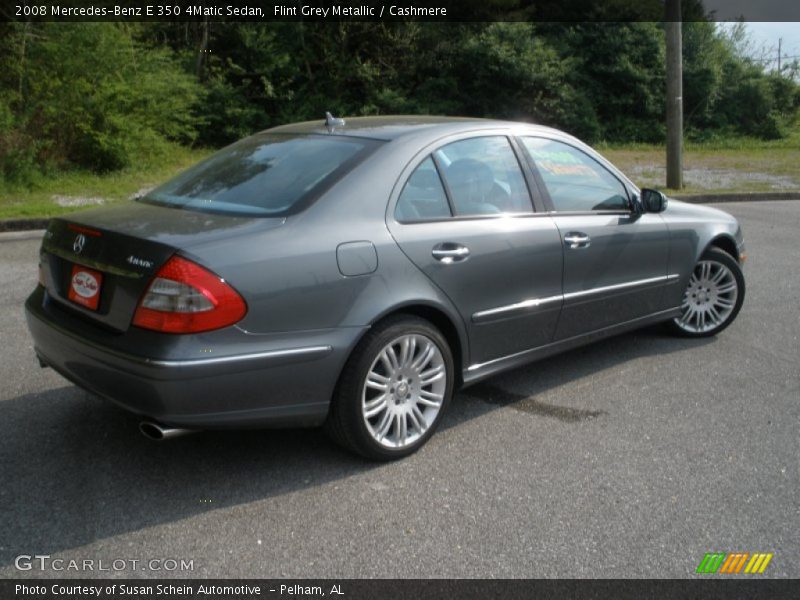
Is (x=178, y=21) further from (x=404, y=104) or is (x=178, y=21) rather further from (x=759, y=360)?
(x=759, y=360)

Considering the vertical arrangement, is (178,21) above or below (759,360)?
above

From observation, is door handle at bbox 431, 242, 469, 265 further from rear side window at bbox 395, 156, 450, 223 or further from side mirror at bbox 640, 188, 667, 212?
side mirror at bbox 640, 188, 667, 212

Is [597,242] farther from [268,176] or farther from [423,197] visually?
[268,176]

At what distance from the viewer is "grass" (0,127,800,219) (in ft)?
42.3

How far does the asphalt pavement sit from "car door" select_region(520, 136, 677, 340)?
17.3 inches

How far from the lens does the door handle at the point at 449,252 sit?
3895 millimetres

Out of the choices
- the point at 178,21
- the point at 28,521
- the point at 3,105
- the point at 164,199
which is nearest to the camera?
the point at 28,521

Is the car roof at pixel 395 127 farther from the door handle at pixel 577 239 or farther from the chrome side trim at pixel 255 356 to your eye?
the chrome side trim at pixel 255 356

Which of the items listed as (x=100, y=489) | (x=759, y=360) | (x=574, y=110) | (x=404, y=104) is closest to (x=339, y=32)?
(x=404, y=104)

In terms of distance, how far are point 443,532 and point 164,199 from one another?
Result: 2113mm

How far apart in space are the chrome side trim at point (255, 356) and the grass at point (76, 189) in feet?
28.3

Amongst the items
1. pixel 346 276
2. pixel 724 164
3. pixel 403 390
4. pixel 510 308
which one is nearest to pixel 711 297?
pixel 510 308

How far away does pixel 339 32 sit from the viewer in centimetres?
2509
